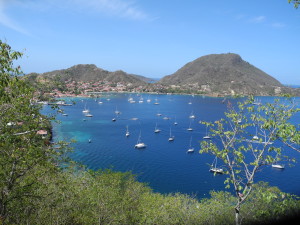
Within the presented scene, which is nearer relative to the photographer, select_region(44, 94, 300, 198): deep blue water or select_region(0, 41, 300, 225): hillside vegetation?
select_region(0, 41, 300, 225): hillside vegetation

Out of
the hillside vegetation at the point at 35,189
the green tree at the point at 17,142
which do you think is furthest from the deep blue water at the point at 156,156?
the green tree at the point at 17,142

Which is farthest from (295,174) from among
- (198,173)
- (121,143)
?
(121,143)

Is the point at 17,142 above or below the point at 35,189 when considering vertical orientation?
above

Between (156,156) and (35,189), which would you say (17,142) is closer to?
(35,189)

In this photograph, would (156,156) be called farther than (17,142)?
Yes

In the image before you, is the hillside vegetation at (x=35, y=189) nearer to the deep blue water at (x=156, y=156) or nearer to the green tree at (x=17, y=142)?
the green tree at (x=17, y=142)

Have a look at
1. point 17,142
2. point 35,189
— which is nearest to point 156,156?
point 35,189

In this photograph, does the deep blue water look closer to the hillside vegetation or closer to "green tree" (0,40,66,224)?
the hillside vegetation

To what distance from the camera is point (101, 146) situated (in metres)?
50.2

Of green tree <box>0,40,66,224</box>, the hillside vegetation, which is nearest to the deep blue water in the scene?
the hillside vegetation

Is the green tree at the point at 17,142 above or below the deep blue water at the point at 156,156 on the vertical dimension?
above

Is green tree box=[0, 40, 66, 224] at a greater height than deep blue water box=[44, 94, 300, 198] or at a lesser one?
greater

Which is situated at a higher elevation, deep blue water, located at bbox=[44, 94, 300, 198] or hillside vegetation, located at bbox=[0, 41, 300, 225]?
hillside vegetation, located at bbox=[0, 41, 300, 225]

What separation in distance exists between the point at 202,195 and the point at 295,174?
19.9 metres
